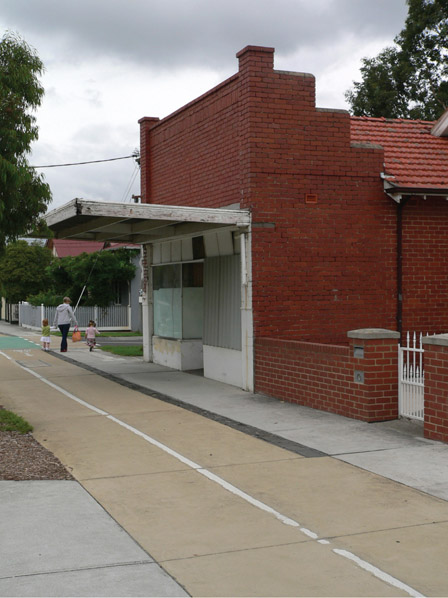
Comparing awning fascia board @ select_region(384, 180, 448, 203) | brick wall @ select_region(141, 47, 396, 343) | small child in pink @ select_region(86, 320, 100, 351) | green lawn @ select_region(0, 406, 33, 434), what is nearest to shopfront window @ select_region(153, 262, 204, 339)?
brick wall @ select_region(141, 47, 396, 343)

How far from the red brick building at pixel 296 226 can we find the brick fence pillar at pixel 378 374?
2.04m

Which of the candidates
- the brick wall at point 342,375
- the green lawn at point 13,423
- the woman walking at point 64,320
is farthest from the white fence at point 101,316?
the green lawn at point 13,423

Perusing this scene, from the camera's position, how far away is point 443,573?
4.99 meters

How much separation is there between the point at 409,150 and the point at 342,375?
658cm

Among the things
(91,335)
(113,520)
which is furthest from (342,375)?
(91,335)

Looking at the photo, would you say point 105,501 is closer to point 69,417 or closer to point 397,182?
point 69,417

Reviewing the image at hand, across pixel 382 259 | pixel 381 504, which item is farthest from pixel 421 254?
pixel 381 504

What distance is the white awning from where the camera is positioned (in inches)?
492

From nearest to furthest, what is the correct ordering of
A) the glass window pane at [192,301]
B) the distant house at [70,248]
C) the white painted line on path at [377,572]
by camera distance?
the white painted line on path at [377,572]
the glass window pane at [192,301]
the distant house at [70,248]

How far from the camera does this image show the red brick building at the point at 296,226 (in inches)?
535

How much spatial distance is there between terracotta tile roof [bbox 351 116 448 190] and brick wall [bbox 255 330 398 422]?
13.9ft

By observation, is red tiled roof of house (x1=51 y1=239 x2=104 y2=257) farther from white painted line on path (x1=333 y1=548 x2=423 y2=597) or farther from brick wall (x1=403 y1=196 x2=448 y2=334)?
white painted line on path (x1=333 y1=548 x2=423 y2=597)

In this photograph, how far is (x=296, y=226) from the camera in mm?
13898

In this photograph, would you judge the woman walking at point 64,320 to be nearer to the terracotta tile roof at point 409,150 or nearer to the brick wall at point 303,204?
the brick wall at point 303,204
